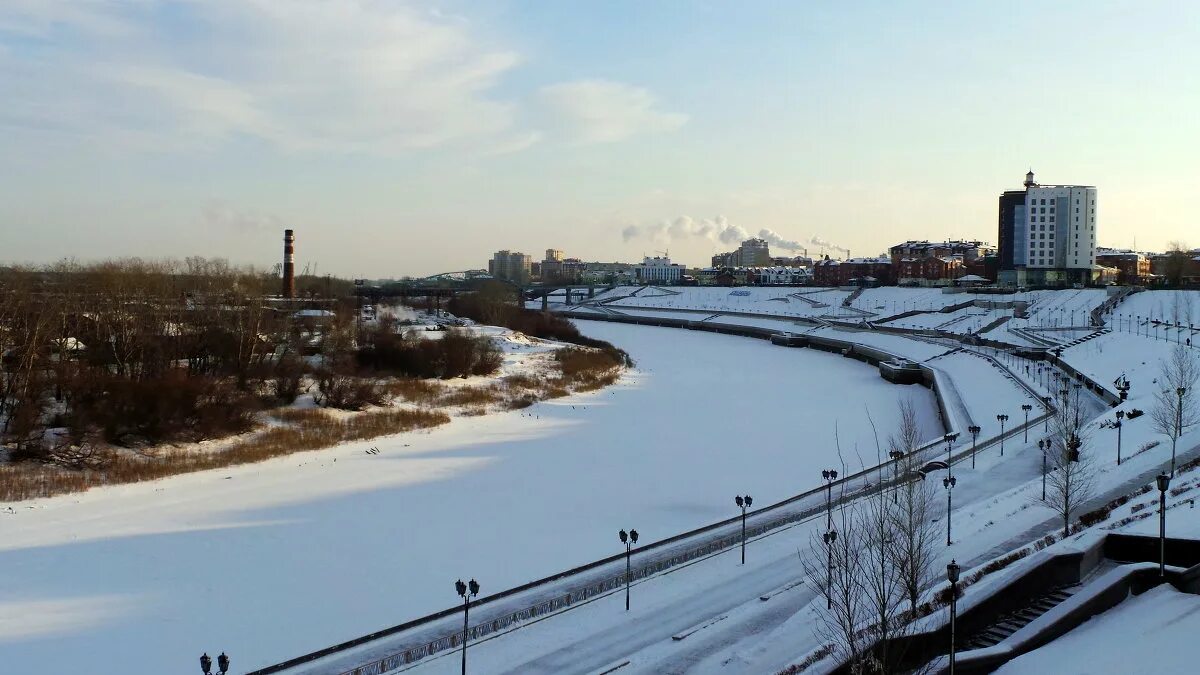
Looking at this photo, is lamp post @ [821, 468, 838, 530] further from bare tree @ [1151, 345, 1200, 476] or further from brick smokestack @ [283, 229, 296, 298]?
brick smokestack @ [283, 229, 296, 298]

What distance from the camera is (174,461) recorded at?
21844mm

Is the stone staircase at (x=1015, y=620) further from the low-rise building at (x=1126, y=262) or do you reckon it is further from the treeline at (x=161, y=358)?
the low-rise building at (x=1126, y=262)

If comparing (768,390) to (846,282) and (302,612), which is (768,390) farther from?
(846,282)

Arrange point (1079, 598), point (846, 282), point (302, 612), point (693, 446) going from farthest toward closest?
point (846, 282), point (693, 446), point (302, 612), point (1079, 598)

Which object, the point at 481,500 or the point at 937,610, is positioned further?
the point at 481,500

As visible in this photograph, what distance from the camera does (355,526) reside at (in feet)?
54.9

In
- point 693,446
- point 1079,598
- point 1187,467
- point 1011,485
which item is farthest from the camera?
point 693,446

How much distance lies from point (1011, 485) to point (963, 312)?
51300 mm

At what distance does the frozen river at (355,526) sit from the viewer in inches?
471

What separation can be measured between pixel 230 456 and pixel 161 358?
1053 cm

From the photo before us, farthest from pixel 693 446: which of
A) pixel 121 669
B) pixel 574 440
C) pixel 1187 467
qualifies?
pixel 121 669

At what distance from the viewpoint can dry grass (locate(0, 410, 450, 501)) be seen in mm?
18953

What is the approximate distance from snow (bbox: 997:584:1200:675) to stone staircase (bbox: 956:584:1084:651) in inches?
23.6

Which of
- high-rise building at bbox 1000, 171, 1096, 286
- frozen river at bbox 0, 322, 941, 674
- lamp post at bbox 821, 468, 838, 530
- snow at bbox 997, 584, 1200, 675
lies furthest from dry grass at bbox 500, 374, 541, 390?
high-rise building at bbox 1000, 171, 1096, 286
